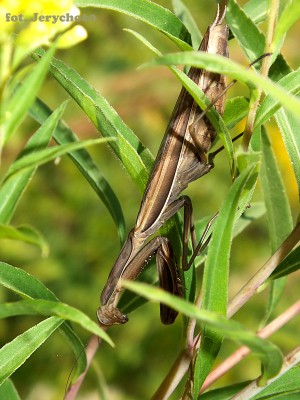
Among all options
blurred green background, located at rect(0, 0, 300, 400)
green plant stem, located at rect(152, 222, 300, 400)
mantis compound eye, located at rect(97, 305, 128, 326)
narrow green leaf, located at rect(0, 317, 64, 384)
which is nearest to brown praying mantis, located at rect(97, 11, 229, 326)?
mantis compound eye, located at rect(97, 305, 128, 326)

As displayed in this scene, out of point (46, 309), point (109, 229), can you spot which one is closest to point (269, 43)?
point (46, 309)

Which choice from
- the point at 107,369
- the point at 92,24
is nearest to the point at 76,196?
the point at 107,369

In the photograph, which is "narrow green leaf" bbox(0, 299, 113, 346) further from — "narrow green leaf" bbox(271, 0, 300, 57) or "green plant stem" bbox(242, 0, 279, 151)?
"narrow green leaf" bbox(271, 0, 300, 57)

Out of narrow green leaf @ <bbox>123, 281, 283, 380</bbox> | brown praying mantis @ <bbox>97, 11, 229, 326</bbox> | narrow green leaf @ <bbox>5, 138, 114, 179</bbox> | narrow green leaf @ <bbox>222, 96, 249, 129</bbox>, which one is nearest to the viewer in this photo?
narrow green leaf @ <bbox>123, 281, 283, 380</bbox>

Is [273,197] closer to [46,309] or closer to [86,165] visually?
[86,165]

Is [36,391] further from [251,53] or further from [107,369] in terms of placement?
[251,53]
